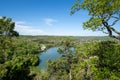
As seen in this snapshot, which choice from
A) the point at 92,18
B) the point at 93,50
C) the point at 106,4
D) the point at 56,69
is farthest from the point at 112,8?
the point at 56,69

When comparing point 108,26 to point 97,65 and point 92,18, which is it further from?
point 97,65

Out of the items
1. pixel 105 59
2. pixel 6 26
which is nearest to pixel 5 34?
pixel 6 26

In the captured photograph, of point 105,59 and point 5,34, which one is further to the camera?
point 5,34

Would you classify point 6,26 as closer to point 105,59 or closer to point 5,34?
point 5,34

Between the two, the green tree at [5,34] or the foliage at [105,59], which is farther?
the green tree at [5,34]

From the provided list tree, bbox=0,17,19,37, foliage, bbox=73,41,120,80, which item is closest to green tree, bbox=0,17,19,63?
tree, bbox=0,17,19,37

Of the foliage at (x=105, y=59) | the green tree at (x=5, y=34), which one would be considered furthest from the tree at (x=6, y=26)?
the foliage at (x=105, y=59)

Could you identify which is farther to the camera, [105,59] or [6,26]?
[6,26]

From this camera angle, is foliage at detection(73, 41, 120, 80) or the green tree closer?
foliage at detection(73, 41, 120, 80)

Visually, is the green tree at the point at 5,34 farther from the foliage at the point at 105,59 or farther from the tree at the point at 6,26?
the foliage at the point at 105,59

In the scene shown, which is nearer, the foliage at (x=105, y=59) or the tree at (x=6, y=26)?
the foliage at (x=105, y=59)

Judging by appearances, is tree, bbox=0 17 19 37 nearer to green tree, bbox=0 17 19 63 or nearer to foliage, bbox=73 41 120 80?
green tree, bbox=0 17 19 63
